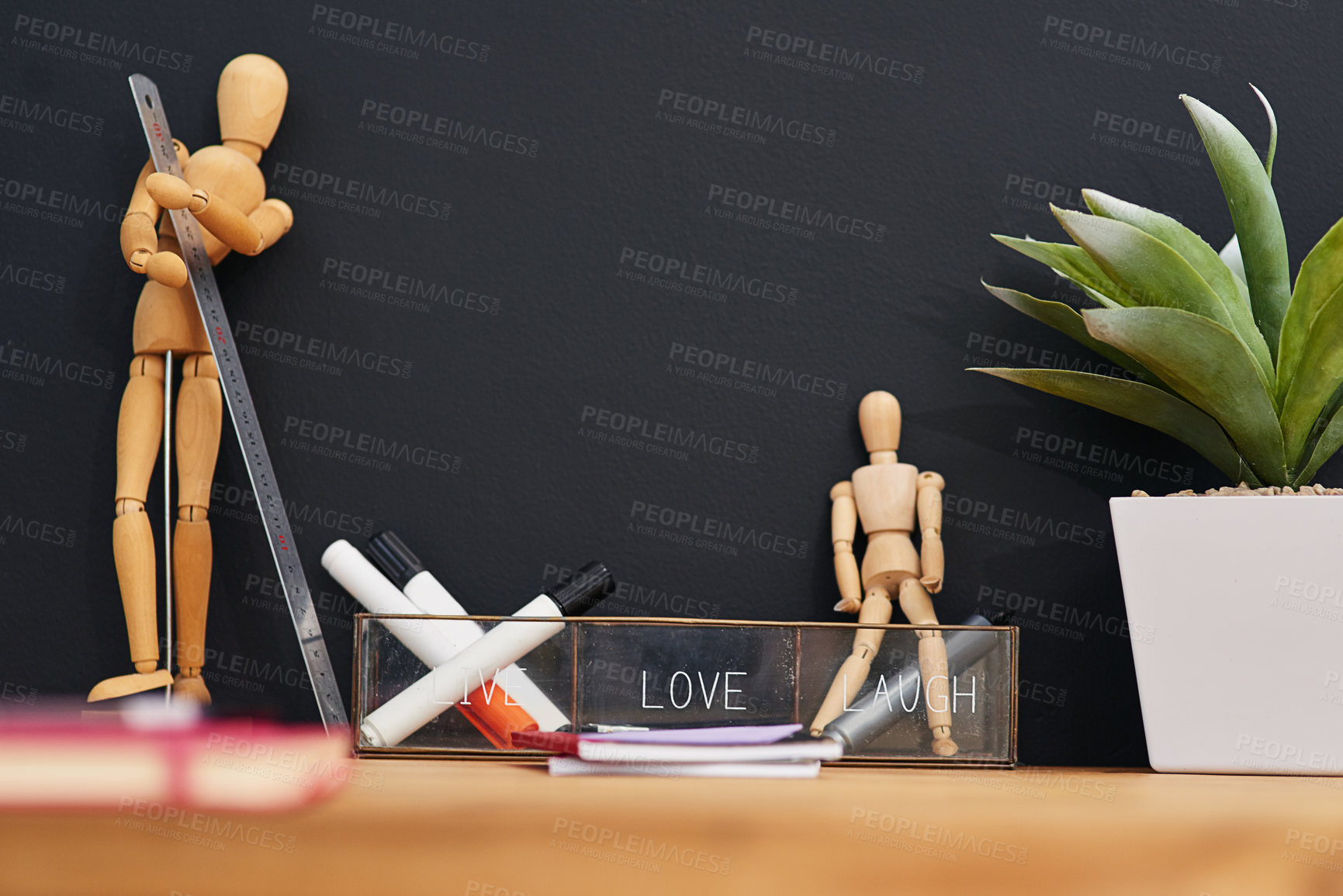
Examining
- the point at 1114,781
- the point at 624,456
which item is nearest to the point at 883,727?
the point at 1114,781

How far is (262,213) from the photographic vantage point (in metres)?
0.96

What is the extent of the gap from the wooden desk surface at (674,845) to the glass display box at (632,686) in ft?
0.27

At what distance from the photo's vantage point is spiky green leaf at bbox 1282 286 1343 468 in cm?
78

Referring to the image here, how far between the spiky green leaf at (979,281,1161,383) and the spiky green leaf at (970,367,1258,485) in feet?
0.19

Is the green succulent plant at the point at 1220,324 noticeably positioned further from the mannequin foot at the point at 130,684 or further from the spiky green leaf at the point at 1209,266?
the mannequin foot at the point at 130,684

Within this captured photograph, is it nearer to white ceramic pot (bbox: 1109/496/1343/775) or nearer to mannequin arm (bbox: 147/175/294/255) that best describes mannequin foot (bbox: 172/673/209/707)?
mannequin arm (bbox: 147/175/294/255)

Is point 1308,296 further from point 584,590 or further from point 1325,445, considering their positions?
point 584,590

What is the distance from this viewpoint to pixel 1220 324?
774 millimetres

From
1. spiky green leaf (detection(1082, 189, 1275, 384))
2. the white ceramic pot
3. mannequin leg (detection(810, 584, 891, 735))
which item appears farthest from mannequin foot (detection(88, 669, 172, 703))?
spiky green leaf (detection(1082, 189, 1275, 384))

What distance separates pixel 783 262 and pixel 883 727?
1.67 feet

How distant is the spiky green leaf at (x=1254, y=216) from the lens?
0.85 m

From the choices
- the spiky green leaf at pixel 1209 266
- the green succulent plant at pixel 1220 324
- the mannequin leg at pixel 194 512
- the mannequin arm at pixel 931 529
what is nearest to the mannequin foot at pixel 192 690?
the mannequin leg at pixel 194 512

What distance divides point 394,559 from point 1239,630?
28.6 inches

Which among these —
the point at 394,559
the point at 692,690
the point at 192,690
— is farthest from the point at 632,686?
the point at 192,690
